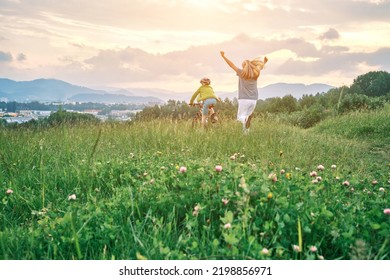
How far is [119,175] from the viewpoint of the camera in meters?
4.22

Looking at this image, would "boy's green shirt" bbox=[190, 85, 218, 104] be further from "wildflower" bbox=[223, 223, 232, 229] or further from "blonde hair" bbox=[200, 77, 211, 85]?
"wildflower" bbox=[223, 223, 232, 229]

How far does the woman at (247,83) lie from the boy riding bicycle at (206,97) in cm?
75

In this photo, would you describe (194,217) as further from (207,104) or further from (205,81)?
(205,81)

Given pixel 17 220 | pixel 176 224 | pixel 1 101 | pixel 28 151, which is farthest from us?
pixel 28 151

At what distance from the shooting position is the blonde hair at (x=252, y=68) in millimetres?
9047

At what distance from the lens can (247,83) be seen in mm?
9203

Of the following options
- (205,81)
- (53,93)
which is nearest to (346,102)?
(205,81)

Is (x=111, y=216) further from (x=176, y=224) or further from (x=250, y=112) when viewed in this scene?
(x=250, y=112)

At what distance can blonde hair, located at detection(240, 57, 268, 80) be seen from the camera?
9.05 m

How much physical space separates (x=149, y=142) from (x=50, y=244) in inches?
161

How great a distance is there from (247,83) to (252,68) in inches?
13.4

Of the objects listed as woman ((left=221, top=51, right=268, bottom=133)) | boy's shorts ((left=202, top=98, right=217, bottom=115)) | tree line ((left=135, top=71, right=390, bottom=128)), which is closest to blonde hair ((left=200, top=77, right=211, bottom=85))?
boy's shorts ((left=202, top=98, right=217, bottom=115))
